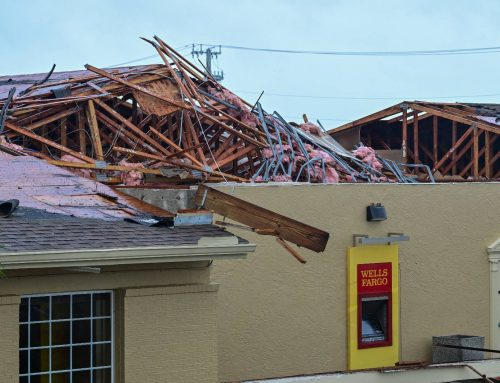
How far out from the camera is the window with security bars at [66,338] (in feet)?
35.7

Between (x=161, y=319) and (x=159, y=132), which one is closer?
(x=161, y=319)

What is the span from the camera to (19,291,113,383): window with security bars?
35.7 ft

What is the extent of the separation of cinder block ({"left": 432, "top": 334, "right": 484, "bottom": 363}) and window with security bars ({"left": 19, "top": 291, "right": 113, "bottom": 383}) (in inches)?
280

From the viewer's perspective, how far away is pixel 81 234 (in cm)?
1080

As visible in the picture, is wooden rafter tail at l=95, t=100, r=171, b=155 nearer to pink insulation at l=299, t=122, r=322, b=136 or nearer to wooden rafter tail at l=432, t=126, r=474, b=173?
pink insulation at l=299, t=122, r=322, b=136

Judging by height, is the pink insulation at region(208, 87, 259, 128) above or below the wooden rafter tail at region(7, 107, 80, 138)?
above

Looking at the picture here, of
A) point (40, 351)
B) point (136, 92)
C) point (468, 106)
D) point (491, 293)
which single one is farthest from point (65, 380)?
point (468, 106)

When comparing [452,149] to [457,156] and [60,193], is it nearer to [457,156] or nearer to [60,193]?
[457,156]

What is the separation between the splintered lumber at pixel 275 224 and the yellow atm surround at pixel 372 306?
4.49m

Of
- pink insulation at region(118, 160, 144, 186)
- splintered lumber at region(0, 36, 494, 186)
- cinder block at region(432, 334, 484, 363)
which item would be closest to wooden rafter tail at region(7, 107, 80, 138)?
splintered lumber at region(0, 36, 494, 186)

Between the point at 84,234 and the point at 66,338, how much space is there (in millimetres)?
1218

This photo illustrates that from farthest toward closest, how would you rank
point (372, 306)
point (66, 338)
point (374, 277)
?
point (372, 306) < point (374, 277) < point (66, 338)

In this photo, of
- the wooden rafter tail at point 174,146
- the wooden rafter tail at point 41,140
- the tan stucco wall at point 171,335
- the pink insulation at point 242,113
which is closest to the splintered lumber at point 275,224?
the tan stucco wall at point 171,335

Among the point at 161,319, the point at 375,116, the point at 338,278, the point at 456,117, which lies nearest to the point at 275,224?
the point at 161,319
